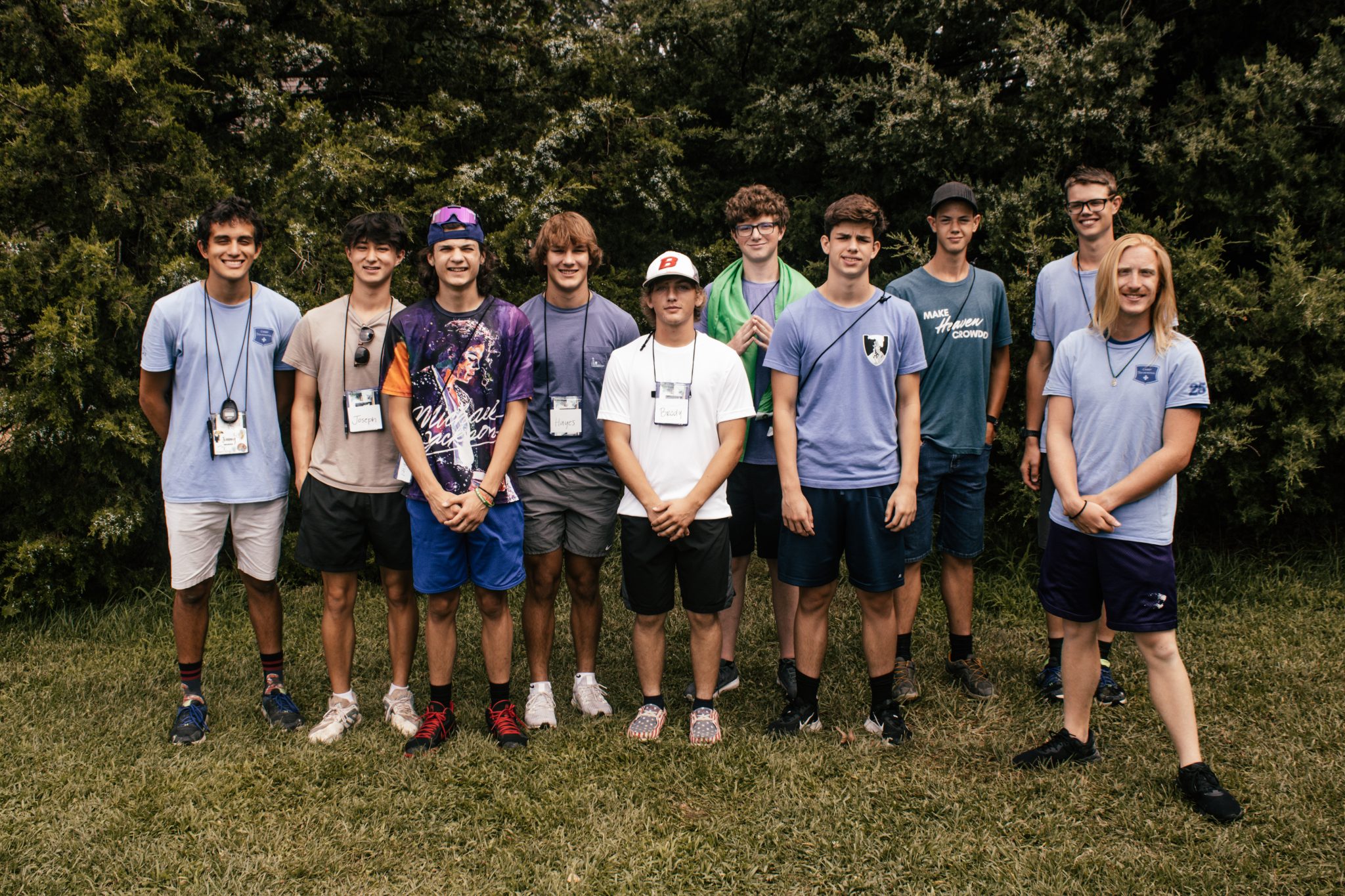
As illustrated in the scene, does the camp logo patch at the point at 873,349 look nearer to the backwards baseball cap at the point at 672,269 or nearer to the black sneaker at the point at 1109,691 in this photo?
the backwards baseball cap at the point at 672,269

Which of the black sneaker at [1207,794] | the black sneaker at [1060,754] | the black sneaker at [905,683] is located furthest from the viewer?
the black sneaker at [905,683]

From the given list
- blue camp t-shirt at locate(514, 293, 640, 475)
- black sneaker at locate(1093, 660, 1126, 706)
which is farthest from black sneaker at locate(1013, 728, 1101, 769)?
blue camp t-shirt at locate(514, 293, 640, 475)

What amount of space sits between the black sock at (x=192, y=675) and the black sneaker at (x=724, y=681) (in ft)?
7.44

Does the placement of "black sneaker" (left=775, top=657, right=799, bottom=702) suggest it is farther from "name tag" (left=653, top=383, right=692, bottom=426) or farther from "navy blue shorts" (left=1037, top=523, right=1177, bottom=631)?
"name tag" (left=653, top=383, right=692, bottom=426)

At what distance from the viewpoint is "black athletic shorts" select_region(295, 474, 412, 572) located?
3.87 m

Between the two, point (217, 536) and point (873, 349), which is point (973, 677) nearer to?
point (873, 349)

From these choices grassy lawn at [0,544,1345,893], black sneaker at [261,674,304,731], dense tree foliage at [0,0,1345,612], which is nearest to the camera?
grassy lawn at [0,544,1345,893]

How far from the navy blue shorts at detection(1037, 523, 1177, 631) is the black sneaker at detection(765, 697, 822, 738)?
1118 mm

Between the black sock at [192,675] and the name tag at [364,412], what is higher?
the name tag at [364,412]

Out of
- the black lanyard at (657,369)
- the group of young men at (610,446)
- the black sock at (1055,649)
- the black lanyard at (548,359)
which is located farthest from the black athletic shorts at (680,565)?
the black sock at (1055,649)

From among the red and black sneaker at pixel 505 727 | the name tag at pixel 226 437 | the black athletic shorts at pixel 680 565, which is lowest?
the red and black sneaker at pixel 505 727

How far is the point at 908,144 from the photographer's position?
663 centimetres

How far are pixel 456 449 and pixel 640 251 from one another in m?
4.59

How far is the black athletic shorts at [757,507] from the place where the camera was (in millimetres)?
4215
